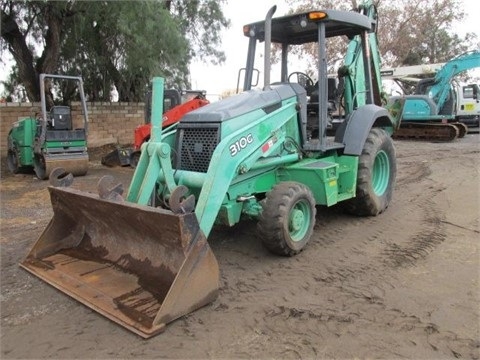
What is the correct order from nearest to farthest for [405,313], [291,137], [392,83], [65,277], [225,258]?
[405,313]
[65,277]
[225,258]
[291,137]
[392,83]

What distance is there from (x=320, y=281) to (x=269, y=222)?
2.24ft

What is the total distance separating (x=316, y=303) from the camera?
349 cm

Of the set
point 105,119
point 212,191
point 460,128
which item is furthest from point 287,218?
point 460,128

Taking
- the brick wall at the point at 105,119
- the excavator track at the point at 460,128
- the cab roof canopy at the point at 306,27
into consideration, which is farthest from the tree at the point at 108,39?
the excavator track at the point at 460,128

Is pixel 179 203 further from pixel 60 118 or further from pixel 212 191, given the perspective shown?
pixel 60 118

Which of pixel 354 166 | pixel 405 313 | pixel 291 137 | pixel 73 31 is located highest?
pixel 73 31

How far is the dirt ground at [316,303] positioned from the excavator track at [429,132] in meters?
10.6

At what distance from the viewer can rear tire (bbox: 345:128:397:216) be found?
17.8 ft

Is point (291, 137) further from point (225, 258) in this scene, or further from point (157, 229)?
point (157, 229)

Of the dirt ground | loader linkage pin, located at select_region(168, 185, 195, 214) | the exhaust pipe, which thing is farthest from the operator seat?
loader linkage pin, located at select_region(168, 185, 195, 214)

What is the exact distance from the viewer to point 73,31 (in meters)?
12.1

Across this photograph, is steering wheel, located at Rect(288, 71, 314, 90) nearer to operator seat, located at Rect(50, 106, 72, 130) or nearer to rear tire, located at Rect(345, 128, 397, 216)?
rear tire, located at Rect(345, 128, 397, 216)

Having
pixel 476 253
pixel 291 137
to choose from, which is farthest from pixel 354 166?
pixel 476 253

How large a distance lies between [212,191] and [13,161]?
351 inches
